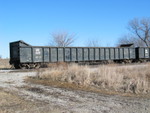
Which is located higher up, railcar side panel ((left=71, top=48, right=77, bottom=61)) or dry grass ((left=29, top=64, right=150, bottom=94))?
railcar side panel ((left=71, top=48, right=77, bottom=61))

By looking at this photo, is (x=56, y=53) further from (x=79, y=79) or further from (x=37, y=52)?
(x=79, y=79)

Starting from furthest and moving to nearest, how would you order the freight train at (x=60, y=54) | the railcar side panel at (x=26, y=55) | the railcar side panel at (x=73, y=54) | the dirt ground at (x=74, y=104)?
the railcar side panel at (x=73, y=54), the freight train at (x=60, y=54), the railcar side panel at (x=26, y=55), the dirt ground at (x=74, y=104)

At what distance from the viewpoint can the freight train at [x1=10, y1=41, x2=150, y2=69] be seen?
2419cm

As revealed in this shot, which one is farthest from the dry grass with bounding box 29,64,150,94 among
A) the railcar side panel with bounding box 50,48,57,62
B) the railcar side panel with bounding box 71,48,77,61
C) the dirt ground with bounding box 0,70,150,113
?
the railcar side panel with bounding box 71,48,77,61

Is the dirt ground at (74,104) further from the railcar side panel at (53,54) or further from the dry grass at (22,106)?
the railcar side panel at (53,54)

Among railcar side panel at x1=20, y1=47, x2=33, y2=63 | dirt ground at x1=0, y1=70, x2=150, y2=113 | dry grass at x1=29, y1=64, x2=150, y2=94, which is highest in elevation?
railcar side panel at x1=20, y1=47, x2=33, y2=63

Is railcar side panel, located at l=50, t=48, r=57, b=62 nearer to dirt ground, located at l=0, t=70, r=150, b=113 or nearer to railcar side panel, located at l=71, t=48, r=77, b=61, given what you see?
railcar side panel, located at l=71, t=48, r=77, b=61

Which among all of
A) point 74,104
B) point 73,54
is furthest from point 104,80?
point 73,54

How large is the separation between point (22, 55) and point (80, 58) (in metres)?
8.43

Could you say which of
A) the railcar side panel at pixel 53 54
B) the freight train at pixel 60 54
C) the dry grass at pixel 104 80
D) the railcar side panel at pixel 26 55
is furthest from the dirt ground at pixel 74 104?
the railcar side panel at pixel 53 54

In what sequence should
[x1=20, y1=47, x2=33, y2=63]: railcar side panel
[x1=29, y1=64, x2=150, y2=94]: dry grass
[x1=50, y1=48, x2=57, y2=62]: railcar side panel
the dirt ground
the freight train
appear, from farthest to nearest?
[x1=50, y1=48, x2=57, y2=62]: railcar side panel, the freight train, [x1=20, y1=47, x2=33, y2=63]: railcar side panel, [x1=29, y1=64, x2=150, y2=94]: dry grass, the dirt ground

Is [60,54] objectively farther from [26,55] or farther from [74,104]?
[74,104]

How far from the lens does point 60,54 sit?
87.8ft

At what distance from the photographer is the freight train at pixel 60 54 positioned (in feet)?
79.4
